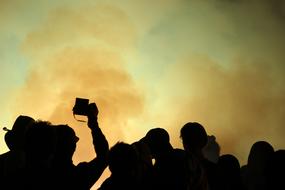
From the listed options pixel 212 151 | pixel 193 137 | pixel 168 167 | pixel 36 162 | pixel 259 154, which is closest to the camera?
pixel 36 162

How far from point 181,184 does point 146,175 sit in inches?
14.8

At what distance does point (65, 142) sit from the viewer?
14.0 feet

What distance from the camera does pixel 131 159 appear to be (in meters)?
4.16

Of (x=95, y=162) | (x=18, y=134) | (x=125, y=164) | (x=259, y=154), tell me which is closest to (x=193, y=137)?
(x=259, y=154)

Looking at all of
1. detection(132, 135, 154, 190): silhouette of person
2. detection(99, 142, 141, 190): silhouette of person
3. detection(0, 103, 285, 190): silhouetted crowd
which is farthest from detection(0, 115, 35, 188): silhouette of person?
detection(132, 135, 154, 190): silhouette of person

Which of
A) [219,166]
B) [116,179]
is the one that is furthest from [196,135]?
[116,179]

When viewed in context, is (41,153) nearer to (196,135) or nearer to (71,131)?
(71,131)

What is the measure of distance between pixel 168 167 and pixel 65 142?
1.11 metres

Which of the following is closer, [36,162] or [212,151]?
[36,162]

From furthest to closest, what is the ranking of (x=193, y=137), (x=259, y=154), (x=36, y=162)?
(x=193, y=137) → (x=259, y=154) → (x=36, y=162)

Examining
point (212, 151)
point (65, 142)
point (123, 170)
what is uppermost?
point (212, 151)

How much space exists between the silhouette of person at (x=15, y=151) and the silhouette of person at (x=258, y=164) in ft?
8.82

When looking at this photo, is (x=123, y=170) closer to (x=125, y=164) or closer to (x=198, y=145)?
(x=125, y=164)

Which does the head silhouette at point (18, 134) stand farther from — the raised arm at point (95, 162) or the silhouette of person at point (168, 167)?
the silhouette of person at point (168, 167)
